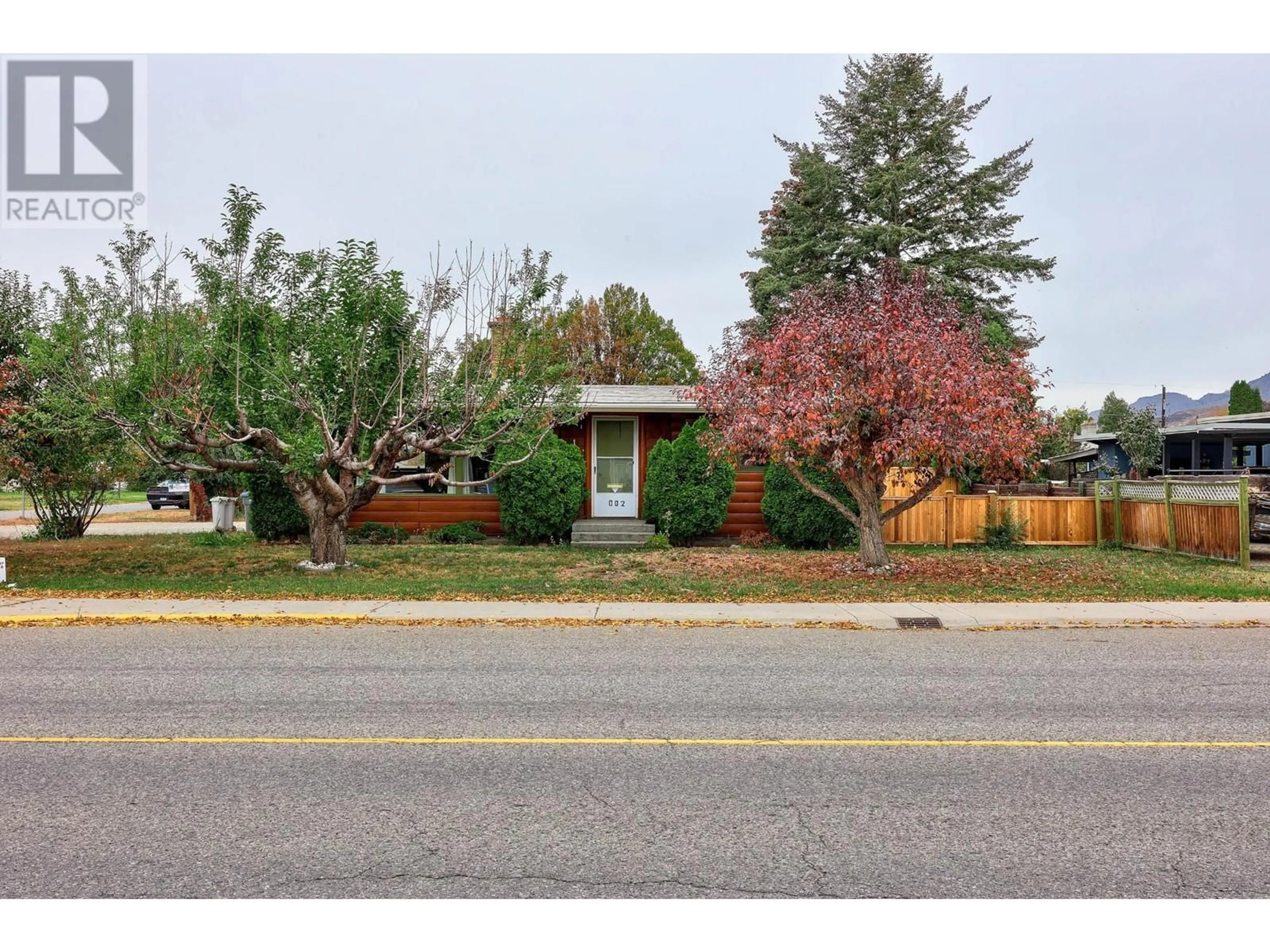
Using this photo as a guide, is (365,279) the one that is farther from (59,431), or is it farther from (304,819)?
(304,819)

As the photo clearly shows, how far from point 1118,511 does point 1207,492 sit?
302 cm

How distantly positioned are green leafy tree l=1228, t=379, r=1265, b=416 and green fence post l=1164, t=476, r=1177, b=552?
50.0 m

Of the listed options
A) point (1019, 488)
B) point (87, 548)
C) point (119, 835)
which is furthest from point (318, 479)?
point (1019, 488)

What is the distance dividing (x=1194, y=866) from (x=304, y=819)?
443 cm

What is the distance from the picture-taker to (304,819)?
4.79 meters

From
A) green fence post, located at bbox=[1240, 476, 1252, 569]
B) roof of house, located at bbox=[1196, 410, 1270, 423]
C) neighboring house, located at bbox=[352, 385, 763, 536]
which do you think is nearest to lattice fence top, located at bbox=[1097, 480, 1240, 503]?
green fence post, located at bbox=[1240, 476, 1252, 569]

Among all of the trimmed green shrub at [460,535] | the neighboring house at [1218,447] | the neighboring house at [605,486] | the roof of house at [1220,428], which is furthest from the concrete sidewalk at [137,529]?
the neighboring house at [1218,447]

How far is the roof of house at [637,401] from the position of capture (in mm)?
20891

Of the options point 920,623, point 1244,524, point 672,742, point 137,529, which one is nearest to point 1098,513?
point 1244,524

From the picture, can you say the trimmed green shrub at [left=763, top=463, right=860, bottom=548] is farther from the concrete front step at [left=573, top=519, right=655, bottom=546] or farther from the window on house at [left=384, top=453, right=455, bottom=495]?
the window on house at [left=384, top=453, right=455, bottom=495]

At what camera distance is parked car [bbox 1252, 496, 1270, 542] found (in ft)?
62.1

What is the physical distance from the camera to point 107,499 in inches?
2009

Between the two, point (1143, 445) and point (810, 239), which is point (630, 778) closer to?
point (810, 239)

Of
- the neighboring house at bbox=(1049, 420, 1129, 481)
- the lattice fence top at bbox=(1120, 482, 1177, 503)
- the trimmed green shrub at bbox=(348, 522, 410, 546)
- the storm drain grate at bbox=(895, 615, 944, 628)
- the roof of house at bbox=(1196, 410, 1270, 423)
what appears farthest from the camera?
the neighboring house at bbox=(1049, 420, 1129, 481)
